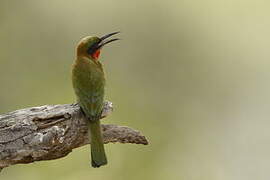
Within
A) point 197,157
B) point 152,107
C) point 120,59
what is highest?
point 120,59

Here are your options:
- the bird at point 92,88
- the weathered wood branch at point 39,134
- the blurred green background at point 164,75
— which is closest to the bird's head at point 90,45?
the bird at point 92,88

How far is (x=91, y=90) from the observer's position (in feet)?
10.3

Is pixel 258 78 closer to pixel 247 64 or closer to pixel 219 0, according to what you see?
pixel 247 64

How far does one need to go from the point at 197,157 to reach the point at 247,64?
878 mm

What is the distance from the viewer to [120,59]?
5.73 meters

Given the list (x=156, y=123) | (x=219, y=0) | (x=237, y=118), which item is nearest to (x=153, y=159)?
(x=156, y=123)

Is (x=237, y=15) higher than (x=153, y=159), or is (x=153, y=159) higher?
(x=237, y=15)

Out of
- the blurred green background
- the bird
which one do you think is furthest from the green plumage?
the blurred green background

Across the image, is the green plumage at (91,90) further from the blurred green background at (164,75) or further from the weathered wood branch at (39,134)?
the blurred green background at (164,75)

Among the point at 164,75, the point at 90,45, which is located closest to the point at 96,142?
the point at 90,45

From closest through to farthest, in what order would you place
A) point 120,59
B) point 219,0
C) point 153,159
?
1. point 153,159
2. point 120,59
3. point 219,0

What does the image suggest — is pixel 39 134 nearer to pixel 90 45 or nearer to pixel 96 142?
pixel 96 142

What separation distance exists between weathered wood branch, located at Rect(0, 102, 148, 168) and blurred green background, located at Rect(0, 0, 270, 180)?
7.15ft

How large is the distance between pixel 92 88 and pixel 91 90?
12 mm
